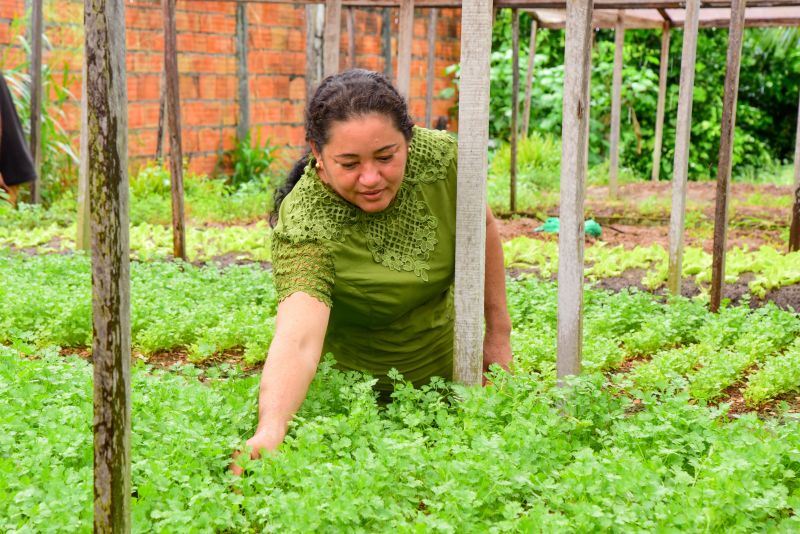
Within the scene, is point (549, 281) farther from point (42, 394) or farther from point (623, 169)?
point (623, 169)

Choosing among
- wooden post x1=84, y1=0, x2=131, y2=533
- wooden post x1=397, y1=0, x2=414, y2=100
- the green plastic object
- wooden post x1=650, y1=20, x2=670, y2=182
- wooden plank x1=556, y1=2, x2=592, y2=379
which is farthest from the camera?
wooden post x1=650, y1=20, x2=670, y2=182

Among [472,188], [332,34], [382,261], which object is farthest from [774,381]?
[332,34]

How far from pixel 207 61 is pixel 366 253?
8836 millimetres

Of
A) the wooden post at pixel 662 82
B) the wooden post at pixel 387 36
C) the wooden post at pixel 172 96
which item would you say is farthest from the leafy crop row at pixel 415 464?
the wooden post at pixel 387 36

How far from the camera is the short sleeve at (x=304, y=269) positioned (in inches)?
134

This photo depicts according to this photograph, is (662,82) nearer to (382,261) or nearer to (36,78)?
(36,78)

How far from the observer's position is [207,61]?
38.8ft

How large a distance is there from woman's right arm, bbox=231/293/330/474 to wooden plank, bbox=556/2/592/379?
0.87 m

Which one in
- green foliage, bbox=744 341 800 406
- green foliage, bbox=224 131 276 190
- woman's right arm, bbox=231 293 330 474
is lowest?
green foliage, bbox=744 341 800 406

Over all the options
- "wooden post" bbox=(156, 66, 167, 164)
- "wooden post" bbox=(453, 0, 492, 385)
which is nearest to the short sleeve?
"wooden post" bbox=(453, 0, 492, 385)

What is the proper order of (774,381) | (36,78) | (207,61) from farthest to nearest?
(207,61) → (36,78) → (774,381)

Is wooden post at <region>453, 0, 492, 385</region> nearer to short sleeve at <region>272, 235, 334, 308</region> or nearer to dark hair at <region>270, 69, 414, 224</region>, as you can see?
dark hair at <region>270, 69, 414, 224</region>

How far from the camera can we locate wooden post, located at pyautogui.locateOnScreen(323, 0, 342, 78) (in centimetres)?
639

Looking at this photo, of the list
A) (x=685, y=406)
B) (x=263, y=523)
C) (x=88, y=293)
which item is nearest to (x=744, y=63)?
(x=88, y=293)
